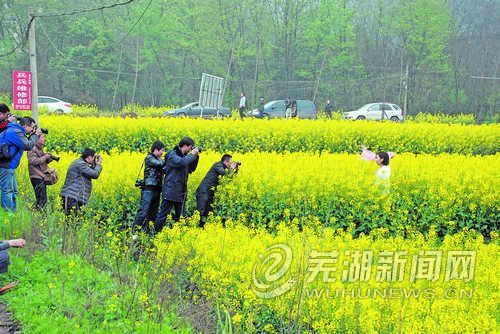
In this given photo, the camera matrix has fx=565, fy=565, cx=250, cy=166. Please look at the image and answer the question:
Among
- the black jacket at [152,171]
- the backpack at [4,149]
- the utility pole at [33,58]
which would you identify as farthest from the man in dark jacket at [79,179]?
the utility pole at [33,58]

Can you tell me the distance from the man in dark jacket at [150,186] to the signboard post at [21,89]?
26.1ft

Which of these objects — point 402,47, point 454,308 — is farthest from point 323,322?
point 402,47

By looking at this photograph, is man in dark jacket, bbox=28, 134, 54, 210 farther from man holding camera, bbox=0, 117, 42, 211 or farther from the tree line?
the tree line

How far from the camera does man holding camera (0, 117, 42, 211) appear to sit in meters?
7.70

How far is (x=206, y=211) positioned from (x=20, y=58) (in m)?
33.6

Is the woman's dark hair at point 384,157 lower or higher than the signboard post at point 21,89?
lower

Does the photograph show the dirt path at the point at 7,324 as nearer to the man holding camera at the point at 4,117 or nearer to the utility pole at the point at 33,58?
the man holding camera at the point at 4,117

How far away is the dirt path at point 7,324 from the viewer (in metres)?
5.19

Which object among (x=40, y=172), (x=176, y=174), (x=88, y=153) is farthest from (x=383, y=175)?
(x=40, y=172)

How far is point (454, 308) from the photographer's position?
16.6 ft

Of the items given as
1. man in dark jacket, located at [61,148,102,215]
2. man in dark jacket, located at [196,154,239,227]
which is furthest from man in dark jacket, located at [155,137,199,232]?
man in dark jacket, located at [61,148,102,215]

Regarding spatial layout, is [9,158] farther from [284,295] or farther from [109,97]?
[109,97]

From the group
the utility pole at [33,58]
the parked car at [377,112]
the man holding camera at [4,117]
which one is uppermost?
the utility pole at [33,58]

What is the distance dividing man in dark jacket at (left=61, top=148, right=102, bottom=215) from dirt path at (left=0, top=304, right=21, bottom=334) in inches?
105
